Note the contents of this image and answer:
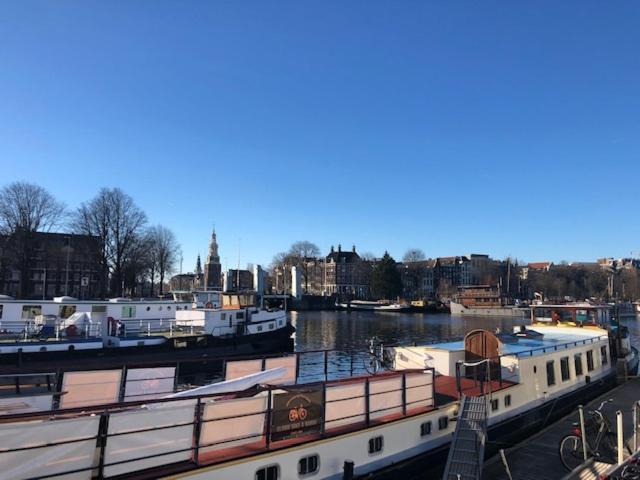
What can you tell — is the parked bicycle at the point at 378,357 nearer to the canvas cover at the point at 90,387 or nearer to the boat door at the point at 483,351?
the boat door at the point at 483,351

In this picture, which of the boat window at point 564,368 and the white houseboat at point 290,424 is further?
the boat window at point 564,368

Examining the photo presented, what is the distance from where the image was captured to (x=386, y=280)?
14725 centimetres

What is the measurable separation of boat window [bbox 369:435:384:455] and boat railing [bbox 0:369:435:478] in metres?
0.35

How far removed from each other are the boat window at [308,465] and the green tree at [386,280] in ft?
456

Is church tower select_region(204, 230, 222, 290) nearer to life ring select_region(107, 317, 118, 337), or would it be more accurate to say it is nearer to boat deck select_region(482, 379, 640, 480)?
life ring select_region(107, 317, 118, 337)

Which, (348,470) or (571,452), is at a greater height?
(348,470)

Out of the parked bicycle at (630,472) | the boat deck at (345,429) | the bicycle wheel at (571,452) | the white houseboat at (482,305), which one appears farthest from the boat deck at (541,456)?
the white houseboat at (482,305)

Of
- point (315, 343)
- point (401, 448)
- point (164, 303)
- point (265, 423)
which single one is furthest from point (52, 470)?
point (315, 343)

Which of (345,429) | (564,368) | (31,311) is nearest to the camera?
(345,429)

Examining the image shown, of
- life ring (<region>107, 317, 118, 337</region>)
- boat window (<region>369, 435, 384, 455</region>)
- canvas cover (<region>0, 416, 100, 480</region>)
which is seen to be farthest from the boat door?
life ring (<region>107, 317, 118, 337</region>)

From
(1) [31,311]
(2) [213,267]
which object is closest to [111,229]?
(1) [31,311]

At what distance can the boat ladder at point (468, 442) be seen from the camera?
1040 centimetres

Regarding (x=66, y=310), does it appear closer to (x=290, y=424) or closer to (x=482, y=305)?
(x=290, y=424)

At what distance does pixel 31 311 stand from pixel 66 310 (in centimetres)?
241
